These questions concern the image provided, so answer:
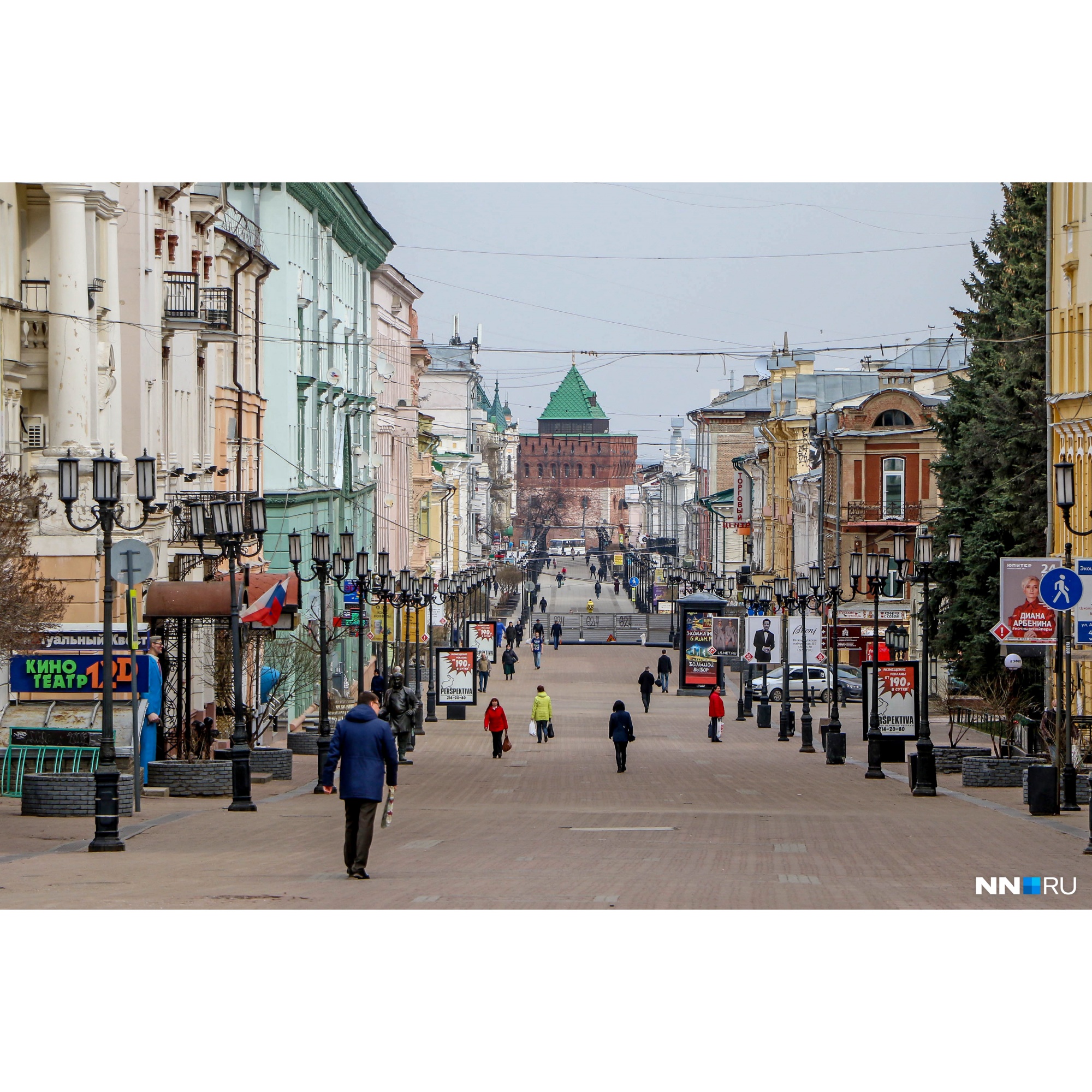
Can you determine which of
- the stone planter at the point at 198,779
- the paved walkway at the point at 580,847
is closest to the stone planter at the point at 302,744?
the paved walkway at the point at 580,847

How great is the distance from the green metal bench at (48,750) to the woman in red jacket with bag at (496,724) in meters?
12.2

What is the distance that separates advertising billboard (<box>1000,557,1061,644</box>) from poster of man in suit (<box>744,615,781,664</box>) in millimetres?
23717

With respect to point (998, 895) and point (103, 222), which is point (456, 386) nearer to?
point (103, 222)

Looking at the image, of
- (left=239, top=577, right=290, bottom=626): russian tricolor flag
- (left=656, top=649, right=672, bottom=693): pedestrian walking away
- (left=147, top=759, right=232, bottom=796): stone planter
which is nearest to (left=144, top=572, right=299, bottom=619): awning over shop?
(left=239, top=577, right=290, bottom=626): russian tricolor flag

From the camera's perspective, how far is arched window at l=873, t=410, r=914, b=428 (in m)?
67.1

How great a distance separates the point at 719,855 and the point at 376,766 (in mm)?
4267

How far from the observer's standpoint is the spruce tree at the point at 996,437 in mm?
36781

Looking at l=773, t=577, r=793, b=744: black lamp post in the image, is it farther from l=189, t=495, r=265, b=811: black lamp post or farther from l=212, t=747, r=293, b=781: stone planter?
l=189, t=495, r=265, b=811: black lamp post

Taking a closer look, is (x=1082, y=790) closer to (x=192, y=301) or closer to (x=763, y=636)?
(x=192, y=301)

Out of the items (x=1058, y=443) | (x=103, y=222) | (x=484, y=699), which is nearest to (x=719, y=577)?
(x=484, y=699)

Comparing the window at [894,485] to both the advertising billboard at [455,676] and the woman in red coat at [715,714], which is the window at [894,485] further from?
the woman in red coat at [715,714]

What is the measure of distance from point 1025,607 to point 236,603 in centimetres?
1096

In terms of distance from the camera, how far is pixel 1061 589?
2098 cm

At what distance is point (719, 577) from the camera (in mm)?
91125
